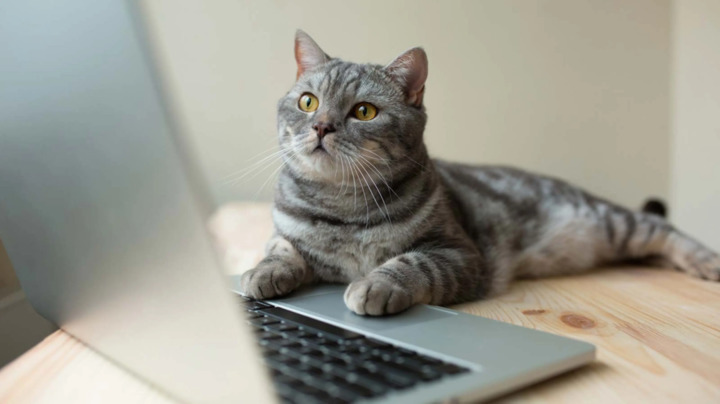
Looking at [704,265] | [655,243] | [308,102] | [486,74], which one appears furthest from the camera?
[486,74]

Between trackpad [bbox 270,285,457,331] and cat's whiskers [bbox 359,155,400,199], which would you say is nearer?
trackpad [bbox 270,285,457,331]

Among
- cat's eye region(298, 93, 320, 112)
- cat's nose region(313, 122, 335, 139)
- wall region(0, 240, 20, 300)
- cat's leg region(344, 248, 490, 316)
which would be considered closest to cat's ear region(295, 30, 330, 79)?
cat's eye region(298, 93, 320, 112)

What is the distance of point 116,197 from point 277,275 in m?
0.54

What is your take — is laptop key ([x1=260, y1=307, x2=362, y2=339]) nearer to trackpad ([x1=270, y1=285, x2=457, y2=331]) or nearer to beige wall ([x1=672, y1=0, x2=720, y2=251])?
trackpad ([x1=270, y1=285, x2=457, y2=331])

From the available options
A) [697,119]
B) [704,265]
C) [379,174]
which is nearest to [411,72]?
[379,174]

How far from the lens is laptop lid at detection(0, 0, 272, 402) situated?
54 cm

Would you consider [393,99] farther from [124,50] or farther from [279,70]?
[124,50]

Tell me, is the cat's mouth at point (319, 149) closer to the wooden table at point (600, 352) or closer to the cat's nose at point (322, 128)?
the cat's nose at point (322, 128)

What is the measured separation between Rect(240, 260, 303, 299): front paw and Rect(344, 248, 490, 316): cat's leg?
14 cm

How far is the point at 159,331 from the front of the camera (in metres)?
0.65

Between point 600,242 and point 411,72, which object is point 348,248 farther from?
point 600,242

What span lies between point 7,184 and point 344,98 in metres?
0.68

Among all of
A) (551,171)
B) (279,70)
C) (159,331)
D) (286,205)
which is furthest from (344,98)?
(551,171)

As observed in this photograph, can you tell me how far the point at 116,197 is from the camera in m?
0.62
